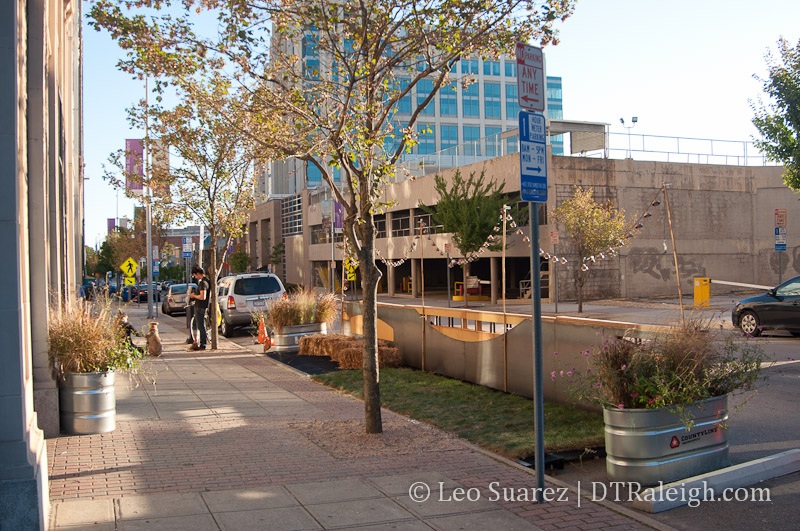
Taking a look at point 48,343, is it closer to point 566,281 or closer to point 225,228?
point 225,228

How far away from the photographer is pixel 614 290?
115 ft

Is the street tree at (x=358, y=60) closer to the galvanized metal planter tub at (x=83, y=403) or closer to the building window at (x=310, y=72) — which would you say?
the building window at (x=310, y=72)

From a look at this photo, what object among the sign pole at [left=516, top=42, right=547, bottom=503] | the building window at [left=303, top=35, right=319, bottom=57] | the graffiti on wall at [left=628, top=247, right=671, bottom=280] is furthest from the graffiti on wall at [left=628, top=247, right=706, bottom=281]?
the sign pole at [left=516, top=42, right=547, bottom=503]

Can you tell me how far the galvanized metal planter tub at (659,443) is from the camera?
19.7 feet

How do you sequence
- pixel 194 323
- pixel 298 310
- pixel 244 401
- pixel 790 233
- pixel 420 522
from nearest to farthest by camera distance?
pixel 420 522, pixel 244 401, pixel 298 310, pixel 194 323, pixel 790 233

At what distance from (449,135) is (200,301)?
57571mm

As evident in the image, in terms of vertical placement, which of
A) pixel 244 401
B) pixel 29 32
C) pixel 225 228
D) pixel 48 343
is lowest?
pixel 244 401

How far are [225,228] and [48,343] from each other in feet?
33.8

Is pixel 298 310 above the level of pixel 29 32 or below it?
below

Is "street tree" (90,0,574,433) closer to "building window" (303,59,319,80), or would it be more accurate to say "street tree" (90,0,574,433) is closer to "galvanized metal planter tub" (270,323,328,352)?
"building window" (303,59,319,80)

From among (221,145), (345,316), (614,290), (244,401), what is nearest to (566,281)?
(614,290)

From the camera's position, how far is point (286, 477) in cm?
644

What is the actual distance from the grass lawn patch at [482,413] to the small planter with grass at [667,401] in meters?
1.26

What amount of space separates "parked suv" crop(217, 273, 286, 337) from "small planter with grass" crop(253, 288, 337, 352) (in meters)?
4.18
